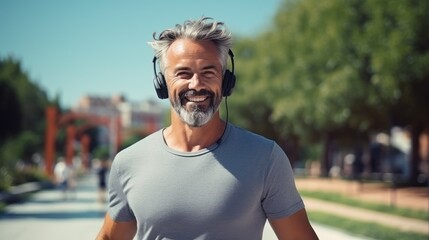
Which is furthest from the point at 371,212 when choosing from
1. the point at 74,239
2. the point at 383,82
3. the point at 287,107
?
the point at 287,107

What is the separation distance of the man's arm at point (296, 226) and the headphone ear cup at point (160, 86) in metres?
0.81

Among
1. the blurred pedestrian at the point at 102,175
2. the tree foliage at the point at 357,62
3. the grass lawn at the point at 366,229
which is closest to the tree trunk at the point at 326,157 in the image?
the tree foliage at the point at 357,62

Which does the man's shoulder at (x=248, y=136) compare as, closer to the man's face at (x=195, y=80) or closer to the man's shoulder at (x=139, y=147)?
the man's face at (x=195, y=80)

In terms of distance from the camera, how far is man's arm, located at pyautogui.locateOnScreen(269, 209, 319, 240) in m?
2.28

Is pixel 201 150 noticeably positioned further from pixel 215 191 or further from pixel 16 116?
pixel 16 116

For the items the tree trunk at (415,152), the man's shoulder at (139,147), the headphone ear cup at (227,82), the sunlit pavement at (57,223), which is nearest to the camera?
the man's shoulder at (139,147)

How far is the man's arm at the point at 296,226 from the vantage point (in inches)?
89.8

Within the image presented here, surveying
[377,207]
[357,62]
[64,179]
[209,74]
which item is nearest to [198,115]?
[209,74]

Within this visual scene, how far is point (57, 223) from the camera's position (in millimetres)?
14430

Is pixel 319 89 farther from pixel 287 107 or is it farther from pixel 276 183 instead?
pixel 276 183

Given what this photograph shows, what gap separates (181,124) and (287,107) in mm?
29198

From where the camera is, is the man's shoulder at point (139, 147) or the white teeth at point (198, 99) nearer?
the white teeth at point (198, 99)

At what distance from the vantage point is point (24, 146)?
63094mm

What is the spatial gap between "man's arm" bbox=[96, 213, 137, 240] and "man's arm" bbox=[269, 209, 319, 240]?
61 cm
